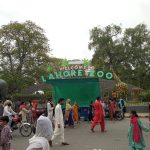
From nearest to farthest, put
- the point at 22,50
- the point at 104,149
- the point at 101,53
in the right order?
the point at 104,149 → the point at 22,50 → the point at 101,53

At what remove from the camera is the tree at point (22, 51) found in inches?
2122

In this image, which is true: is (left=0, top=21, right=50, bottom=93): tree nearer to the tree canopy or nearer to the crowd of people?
the tree canopy

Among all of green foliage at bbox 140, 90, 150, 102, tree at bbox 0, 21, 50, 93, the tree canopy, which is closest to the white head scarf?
green foliage at bbox 140, 90, 150, 102

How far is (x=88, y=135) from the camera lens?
60.8 ft

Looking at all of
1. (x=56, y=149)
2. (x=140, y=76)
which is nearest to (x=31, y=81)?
(x=140, y=76)

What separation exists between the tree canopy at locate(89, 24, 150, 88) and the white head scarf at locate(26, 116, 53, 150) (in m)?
51.8

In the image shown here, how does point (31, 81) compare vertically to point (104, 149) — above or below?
above

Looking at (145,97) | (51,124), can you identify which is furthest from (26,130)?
(145,97)

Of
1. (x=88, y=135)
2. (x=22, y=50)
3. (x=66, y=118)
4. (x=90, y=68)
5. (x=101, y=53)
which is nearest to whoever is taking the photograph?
(x=88, y=135)

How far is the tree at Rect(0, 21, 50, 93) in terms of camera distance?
53.9 m

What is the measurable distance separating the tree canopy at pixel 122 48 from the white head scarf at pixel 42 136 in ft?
170

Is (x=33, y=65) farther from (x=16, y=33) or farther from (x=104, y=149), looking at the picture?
(x=104, y=149)

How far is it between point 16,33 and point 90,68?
85.4ft

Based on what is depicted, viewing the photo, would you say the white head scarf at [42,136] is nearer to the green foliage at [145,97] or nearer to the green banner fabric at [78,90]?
the green banner fabric at [78,90]
